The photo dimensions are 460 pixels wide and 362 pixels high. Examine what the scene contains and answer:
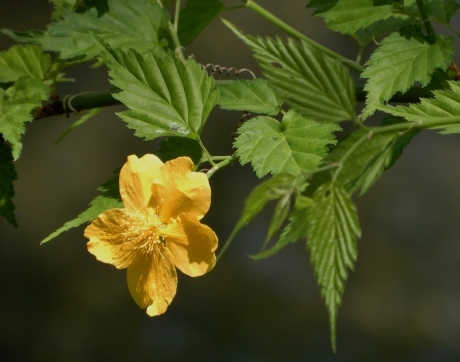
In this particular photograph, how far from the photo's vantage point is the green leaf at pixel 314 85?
0.88 feet

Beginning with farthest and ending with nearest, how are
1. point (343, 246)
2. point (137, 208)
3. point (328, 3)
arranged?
1. point (328, 3)
2. point (137, 208)
3. point (343, 246)

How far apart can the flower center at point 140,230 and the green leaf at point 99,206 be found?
27mm

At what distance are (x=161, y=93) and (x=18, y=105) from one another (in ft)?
0.42

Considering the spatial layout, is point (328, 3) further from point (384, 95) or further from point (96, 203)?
point (96, 203)

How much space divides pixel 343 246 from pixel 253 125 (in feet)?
0.59

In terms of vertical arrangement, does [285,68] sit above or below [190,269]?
above

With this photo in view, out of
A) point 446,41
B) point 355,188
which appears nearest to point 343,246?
point 355,188

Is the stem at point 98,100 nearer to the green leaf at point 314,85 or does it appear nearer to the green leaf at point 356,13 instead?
the green leaf at point 356,13

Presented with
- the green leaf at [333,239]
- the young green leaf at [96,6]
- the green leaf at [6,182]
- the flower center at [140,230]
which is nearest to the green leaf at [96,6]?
the young green leaf at [96,6]

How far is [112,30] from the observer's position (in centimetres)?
51

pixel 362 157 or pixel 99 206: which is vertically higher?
pixel 362 157

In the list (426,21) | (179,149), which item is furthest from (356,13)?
(179,149)

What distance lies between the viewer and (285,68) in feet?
0.90

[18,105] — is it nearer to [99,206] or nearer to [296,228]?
[99,206]
